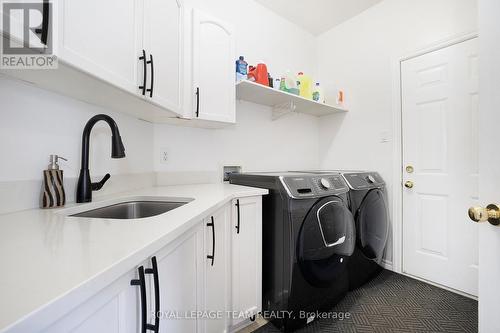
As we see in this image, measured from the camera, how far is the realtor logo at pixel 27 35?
0.56 m

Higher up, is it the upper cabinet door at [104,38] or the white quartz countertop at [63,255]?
the upper cabinet door at [104,38]

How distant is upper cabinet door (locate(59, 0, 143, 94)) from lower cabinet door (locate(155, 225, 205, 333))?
2.40 feet

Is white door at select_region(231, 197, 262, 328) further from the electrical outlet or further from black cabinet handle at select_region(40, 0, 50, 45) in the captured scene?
black cabinet handle at select_region(40, 0, 50, 45)

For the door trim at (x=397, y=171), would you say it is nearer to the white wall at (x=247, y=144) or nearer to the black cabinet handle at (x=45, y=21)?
the white wall at (x=247, y=144)

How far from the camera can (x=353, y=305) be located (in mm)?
1674

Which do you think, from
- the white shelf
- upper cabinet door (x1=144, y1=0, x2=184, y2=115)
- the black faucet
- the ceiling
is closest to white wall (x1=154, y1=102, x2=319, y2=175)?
the white shelf

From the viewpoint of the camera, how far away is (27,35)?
1.95 ft

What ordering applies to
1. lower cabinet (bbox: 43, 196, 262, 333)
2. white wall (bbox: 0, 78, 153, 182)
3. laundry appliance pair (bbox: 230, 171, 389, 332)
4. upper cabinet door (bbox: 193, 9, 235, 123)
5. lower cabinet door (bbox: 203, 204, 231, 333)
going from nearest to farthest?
lower cabinet (bbox: 43, 196, 262, 333), white wall (bbox: 0, 78, 153, 182), lower cabinet door (bbox: 203, 204, 231, 333), laundry appliance pair (bbox: 230, 171, 389, 332), upper cabinet door (bbox: 193, 9, 235, 123)

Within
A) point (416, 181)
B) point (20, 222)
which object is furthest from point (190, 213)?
point (416, 181)

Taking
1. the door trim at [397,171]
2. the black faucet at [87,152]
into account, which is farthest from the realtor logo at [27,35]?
the door trim at [397,171]

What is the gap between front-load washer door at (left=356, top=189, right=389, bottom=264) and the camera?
179cm

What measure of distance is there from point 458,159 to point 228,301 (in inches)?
84.4

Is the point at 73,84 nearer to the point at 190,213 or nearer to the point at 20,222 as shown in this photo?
the point at 20,222

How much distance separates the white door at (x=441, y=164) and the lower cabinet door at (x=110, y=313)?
2.40 meters
